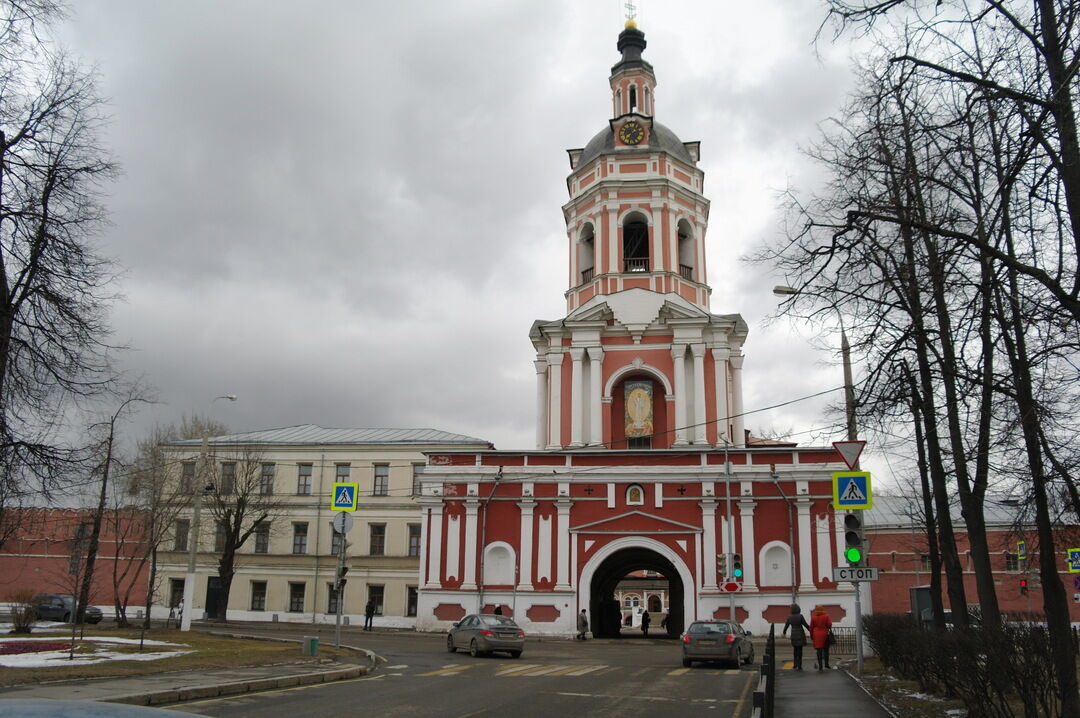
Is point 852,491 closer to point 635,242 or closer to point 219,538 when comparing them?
point 635,242

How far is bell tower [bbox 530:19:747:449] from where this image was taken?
39812 mm

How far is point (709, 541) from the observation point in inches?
1378

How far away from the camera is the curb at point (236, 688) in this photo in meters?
12.1

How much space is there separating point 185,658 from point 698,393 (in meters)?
26.2

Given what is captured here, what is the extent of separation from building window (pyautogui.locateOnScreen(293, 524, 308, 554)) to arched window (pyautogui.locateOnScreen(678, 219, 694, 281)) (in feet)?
83.8

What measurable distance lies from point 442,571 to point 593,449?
833 cm

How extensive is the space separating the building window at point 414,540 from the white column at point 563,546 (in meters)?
14.9

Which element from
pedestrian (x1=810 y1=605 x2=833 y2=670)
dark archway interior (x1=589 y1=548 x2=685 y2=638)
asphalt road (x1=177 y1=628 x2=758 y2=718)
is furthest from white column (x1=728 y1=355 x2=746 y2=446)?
pedestrian (x1=810 y1=605 x2=833 y2=670)

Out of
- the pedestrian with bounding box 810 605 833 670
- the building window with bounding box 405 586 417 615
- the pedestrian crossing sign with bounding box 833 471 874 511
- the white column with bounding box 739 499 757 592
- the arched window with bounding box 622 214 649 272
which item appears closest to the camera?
the pedestrian crossing sign with bounding box 833 471 874 511

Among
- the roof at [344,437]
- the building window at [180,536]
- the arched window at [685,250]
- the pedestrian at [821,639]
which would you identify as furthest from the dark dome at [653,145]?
the building window at [180,536]

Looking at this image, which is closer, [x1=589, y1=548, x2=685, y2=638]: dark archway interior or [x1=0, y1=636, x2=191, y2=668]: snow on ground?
[x1=0, y1=636, x2=191, y2=668]: snow on ground

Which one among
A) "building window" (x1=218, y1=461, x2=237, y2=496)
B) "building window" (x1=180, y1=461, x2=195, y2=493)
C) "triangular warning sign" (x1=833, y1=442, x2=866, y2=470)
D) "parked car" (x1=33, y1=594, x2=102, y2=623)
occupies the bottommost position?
"parked car" (x1=33, y1=594, x2=102, y2=623)

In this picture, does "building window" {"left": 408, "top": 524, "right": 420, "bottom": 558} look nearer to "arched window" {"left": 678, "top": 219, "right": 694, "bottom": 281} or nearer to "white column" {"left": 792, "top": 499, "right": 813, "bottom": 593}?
"arched window" {"left": 678, "top": 219, "right": 694, "bottom": 281}

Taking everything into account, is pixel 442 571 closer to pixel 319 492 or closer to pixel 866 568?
pixel 319 492
